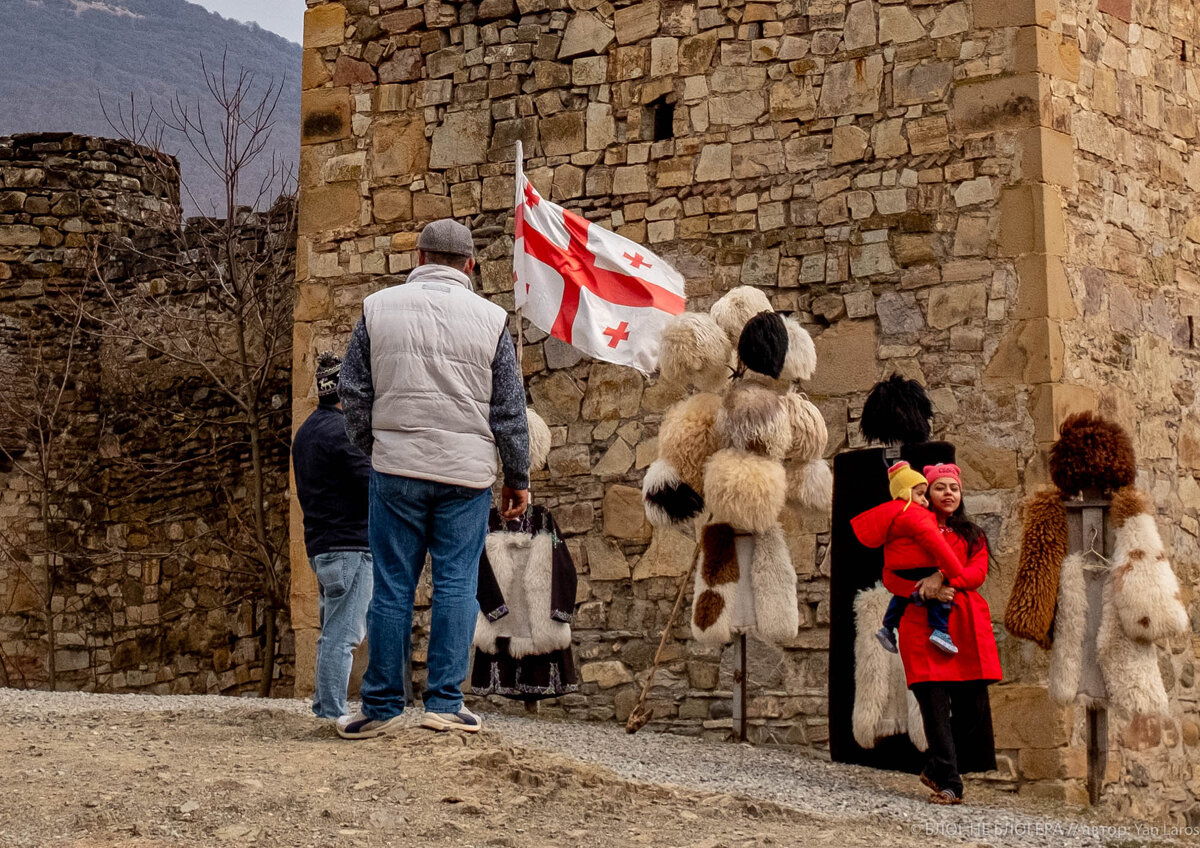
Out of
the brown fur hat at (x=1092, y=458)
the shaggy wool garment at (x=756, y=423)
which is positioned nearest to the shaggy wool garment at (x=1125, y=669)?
the brown fur hat at (x=1092, y=458)

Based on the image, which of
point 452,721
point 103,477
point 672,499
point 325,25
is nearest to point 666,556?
point 672,499

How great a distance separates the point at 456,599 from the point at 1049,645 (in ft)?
7.32

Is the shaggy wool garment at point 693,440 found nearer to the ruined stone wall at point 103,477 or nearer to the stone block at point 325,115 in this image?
the stone block at point 325,115

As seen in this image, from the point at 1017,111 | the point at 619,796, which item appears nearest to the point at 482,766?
the point at 619,796

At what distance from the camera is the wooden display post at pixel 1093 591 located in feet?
20.6

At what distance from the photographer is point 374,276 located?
9391mm

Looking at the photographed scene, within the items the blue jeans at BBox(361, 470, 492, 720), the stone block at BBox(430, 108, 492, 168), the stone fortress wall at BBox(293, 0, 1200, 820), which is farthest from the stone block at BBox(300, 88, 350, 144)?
the blue jeans at BBox(361, 470, 492, 720)

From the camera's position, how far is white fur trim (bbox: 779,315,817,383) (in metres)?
6.76

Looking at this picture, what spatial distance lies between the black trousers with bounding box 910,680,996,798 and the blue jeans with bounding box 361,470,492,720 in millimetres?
1641

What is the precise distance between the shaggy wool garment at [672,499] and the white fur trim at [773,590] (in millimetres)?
290

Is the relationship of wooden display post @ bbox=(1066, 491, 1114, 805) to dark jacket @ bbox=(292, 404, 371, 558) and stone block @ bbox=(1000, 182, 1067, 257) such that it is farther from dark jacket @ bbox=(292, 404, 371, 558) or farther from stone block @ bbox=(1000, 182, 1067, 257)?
dark jacket @ bbox=(292, 404, 371, 558)

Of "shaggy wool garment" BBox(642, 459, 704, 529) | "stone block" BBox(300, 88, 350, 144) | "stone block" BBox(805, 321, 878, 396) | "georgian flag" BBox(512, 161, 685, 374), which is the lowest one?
"shaggy wool garment" BBox(642, 459, 704, 529)

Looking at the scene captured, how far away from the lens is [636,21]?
28.8 feet

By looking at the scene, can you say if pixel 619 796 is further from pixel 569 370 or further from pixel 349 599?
pixel 569 370
